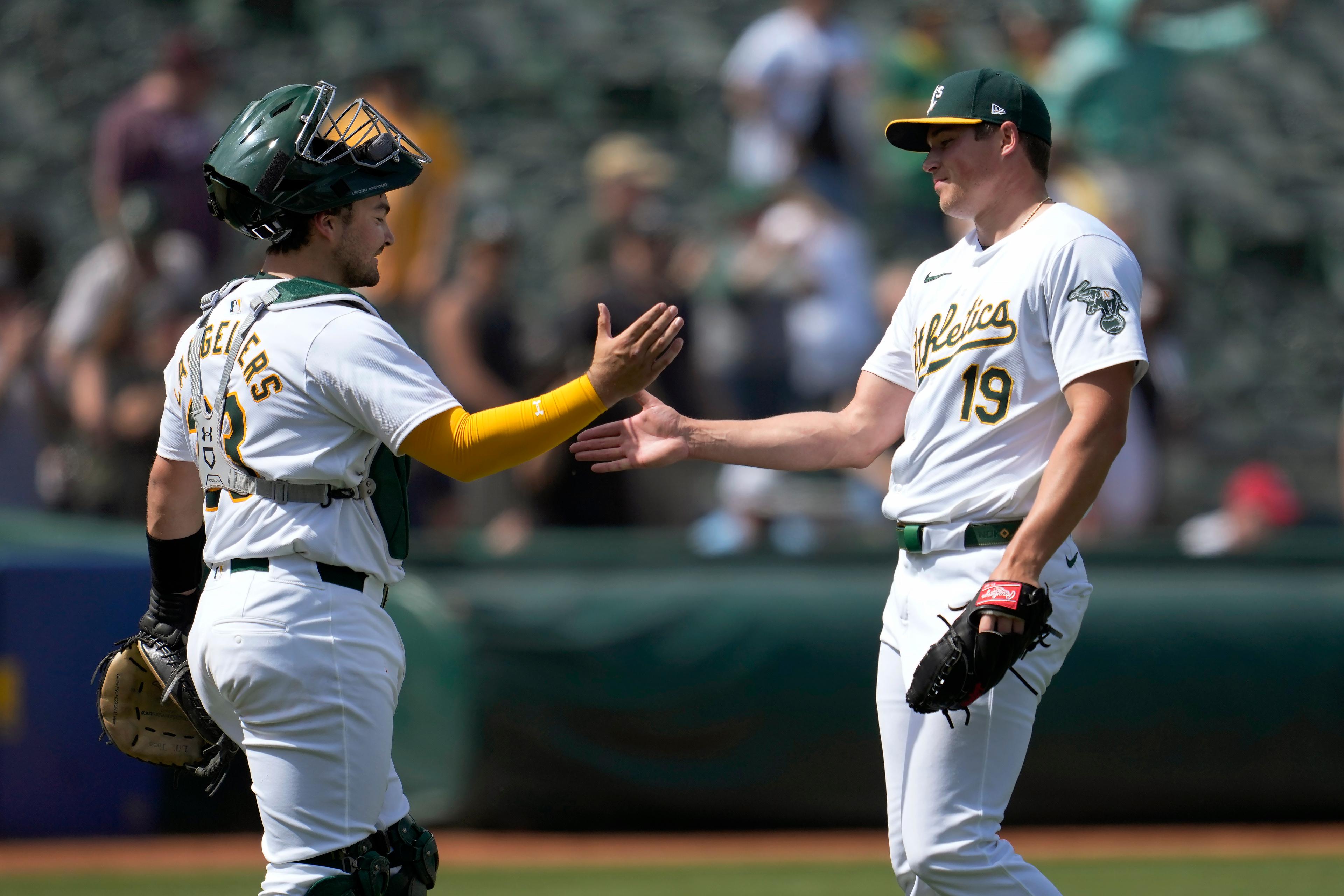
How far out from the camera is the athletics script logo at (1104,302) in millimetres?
3291

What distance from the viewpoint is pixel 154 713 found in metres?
3.55

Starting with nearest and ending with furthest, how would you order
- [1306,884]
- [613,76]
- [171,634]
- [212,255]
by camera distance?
[171,634], [1306,884], [212,255], [613,76]

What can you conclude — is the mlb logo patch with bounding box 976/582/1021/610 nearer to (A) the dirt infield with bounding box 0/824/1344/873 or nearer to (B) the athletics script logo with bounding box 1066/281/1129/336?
(B) the athletics script logo with bounding box 1066/281/1129/336

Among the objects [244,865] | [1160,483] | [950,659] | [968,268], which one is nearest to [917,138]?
[968,268]

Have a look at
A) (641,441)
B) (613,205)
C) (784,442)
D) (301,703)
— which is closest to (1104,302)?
(784,442)

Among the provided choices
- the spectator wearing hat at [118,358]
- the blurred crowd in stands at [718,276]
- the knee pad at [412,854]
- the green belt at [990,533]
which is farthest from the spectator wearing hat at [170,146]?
the green belt at [990,533]

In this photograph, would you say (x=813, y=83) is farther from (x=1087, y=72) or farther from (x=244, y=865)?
(x=244, y=865)

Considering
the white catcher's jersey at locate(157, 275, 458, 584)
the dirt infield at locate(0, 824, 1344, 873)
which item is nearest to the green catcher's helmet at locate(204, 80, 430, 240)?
the white catcher's jersey at locate(157, 275, 458, 584)

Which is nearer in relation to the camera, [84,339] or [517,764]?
[517,764]

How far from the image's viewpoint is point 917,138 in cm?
379

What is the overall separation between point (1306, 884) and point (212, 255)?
22.2ft

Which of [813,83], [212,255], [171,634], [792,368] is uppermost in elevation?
[813,83]

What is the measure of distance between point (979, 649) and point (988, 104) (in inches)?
50.1

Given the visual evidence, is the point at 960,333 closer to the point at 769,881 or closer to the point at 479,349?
the point at 769,881
